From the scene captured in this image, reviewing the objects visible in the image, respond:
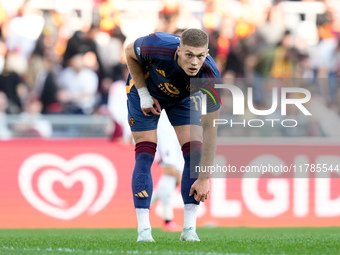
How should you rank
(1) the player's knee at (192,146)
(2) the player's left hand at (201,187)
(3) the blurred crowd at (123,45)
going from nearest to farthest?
1. (2) the player's left hand at (201,187)
2. (1) the player's knee at (192,146)
3. (3) the blurred crowd at (123,45)

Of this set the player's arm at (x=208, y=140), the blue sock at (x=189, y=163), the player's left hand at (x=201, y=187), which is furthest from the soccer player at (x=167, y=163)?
the player's arm at (x=208, y=140)

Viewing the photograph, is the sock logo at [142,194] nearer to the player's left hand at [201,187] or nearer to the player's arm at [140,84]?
the player's left hand at [201,187]

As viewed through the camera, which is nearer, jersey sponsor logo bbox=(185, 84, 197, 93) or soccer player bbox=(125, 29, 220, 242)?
soccer player bbox=(125, 29, 220, 242)

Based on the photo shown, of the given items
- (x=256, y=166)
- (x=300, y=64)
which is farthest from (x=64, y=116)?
(x=300, y=64)

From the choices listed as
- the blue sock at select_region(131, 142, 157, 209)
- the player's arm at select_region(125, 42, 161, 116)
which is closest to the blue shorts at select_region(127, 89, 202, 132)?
the player's arm at select_region(125, 42, 161, 116)

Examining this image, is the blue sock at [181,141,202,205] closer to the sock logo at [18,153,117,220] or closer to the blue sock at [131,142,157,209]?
the blue sock at [131,142,157,209]

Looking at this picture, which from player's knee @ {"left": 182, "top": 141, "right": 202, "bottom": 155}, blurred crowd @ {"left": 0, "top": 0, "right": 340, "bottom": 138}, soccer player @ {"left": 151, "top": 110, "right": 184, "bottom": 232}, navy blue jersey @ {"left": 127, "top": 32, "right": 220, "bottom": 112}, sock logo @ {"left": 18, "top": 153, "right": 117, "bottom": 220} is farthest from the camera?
blurred crowd @ {"left": 0, "top": 0, "right": 340, "bottom": 138}

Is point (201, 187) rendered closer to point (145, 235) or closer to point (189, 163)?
point (189, 163)

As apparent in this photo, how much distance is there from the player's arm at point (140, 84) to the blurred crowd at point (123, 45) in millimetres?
4580

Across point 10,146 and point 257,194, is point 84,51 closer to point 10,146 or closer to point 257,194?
point 10,146

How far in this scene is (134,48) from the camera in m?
6.32

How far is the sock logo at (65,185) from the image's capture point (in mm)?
10586

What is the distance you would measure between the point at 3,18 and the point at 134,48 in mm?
8231

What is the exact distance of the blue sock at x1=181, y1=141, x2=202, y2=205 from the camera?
6.43 m
